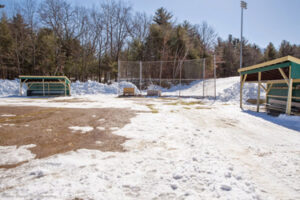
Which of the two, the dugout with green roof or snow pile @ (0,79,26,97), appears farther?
snow pile @ (0,79,26,97)

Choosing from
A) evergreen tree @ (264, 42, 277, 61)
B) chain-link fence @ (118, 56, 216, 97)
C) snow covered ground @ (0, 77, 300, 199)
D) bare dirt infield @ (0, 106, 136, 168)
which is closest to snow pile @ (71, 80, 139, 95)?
chain-link fence @ (118, 56, 216, 97)

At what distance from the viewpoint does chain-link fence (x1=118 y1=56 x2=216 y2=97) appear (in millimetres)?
15609

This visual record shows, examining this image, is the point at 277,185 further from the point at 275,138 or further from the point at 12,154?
the point at 12,154

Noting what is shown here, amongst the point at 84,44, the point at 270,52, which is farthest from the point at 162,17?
the point at 270,52

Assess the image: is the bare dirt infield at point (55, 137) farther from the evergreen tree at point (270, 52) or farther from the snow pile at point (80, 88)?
the evergreen tree at point (270, 52)

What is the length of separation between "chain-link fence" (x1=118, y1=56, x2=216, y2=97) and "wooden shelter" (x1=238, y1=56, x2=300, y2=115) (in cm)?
511

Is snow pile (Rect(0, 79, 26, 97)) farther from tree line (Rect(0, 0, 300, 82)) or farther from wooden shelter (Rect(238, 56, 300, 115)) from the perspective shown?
wooden shelter (Rect(238, 56, 300, 115))

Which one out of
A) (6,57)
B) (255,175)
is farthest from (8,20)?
(255,175)

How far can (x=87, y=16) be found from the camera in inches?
1011

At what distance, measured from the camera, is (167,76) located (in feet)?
62.9

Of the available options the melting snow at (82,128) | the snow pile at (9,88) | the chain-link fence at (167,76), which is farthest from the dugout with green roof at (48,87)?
the melting snow at (82,128)

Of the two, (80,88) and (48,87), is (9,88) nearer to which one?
(48,87)

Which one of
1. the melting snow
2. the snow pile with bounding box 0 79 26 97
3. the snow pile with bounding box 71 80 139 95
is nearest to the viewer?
the melting snow

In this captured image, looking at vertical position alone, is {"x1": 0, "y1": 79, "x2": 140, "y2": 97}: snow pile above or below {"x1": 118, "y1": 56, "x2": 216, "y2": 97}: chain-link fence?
below
